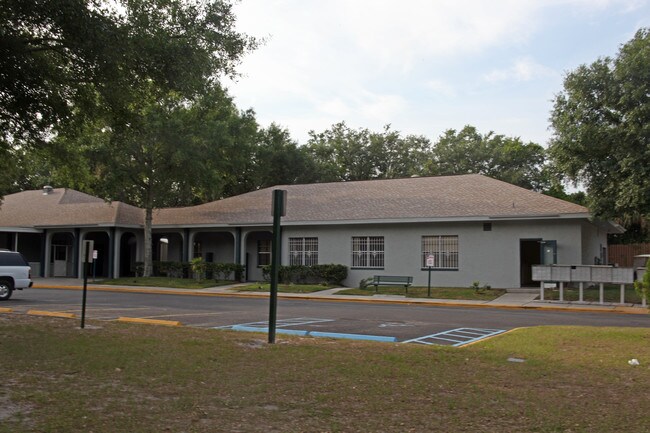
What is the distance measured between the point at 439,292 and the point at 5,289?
1660 centimetres

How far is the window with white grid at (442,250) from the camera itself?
26.9 metres

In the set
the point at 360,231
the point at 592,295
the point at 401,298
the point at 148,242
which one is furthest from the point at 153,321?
the point at 148,242

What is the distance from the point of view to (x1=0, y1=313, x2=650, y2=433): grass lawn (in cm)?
548

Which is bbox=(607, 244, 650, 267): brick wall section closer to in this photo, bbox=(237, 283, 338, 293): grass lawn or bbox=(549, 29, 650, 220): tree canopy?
bbox=(549, 29, 650, 220): tree canopy

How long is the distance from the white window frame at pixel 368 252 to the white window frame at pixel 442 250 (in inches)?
83.6

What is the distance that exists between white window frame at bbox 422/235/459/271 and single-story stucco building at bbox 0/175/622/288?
5 centimetres

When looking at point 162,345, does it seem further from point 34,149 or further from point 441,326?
point 34,149

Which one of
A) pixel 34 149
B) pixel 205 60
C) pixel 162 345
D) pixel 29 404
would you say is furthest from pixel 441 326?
pixel 34 149

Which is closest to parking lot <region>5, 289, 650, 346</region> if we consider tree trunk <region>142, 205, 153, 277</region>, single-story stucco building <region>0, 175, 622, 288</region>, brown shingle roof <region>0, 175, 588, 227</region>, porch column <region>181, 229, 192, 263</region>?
single-story stucco building <region>0, 175, 622, 288</region>

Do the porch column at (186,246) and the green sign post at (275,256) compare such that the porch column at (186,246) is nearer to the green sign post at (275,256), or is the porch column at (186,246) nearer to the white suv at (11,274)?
the white suv at (11,274)

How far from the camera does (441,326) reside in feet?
46.3

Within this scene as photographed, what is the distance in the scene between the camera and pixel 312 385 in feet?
22.9

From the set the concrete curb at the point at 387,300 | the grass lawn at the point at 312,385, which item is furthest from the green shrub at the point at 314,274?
the grass lawn at the point at 312,385

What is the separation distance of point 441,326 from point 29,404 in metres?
10.1
